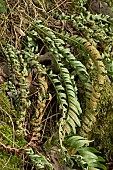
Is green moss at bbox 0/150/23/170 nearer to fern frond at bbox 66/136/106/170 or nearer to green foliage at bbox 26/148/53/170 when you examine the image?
green foliage at bbox 26/148/53/170

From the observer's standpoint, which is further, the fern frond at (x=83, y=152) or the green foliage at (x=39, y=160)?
the fern frond at (x=83, y=152)

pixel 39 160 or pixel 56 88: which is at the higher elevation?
pixel 56 88

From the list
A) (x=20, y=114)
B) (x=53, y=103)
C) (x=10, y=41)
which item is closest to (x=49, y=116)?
(x=53, y=103)

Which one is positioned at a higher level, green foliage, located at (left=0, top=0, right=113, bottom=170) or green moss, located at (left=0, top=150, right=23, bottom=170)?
green foliage, located at (left=0, top=0, right=113, bottom=170)

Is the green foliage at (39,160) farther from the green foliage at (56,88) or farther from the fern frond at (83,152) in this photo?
the fern frond at (83,152)

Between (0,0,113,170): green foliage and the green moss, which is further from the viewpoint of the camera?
(0,0,113,170): green foliage

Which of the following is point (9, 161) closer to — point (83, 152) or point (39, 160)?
point (39, 160)

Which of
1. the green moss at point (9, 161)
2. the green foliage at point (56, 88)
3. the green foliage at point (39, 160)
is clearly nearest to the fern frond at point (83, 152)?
the green foliage at point (56, 88)

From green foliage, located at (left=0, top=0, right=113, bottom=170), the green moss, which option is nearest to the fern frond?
green foliage, located at (left=0, top=0, right=113, bottom=170)

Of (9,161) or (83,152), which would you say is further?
(83,152)

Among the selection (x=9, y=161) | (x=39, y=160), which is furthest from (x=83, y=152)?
(x=9, y=161)

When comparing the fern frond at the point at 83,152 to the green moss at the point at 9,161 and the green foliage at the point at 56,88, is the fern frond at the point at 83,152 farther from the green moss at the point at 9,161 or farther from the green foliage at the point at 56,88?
the green moss at the point at 9,161

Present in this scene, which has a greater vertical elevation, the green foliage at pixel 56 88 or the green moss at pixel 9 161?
the green foliage at pixel 56 88

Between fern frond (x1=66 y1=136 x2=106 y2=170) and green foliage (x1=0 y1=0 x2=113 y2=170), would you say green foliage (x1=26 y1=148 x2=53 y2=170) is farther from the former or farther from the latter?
fern frond (x1=66 y1=136 x2=106 y2=170)
